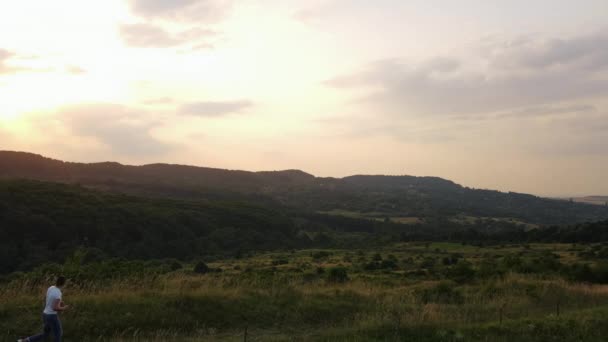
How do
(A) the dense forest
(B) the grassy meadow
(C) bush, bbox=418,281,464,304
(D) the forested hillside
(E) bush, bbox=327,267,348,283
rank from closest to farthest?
(B) the grassy meadow < (C) bush, bbox=418,281,464,304 < (E) bush, bbox=327,267,348,283 < (D) the forested hillside < (A) the dense forest

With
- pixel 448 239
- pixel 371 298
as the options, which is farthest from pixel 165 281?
pixel 448 239

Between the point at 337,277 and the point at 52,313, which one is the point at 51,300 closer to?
the point at 52,313

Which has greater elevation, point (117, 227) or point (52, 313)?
point (52, 313)

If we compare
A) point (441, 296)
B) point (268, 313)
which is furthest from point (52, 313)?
point (441, 296)

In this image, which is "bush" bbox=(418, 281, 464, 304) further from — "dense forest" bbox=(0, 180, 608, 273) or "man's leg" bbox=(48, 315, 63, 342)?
"dense forest" bbox=(0, 180, 608, 273)

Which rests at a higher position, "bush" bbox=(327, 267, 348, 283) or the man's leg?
the man's leg

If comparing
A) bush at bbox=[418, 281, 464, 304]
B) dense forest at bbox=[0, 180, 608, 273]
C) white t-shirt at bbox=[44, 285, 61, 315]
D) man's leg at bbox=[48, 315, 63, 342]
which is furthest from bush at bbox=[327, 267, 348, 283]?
dense forest at bbox=[0, 180, 608, 273]

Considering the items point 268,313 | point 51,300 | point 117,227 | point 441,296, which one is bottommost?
point 117,227

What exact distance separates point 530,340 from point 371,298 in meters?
6.05

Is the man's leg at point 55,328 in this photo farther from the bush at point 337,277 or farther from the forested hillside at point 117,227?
the forested hillside at point 117,227

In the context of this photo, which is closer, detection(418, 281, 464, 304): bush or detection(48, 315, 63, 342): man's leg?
detection(48, 315, 63, 342): man's leg

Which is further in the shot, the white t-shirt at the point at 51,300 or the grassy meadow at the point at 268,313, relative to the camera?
the grassy meadow at the point at 268,313

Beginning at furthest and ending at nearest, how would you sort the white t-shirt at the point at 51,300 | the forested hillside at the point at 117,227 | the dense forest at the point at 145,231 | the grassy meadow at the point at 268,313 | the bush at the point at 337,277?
the dense forest at the point at 145,231
the forested hillside at the point at 117,227
the bush at the point at 337,277
the grassy meadow at the point at 268,313
the white t-shirt at the point at 51,300

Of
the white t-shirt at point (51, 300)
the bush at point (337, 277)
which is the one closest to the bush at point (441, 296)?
the bush at point (337, 277)
